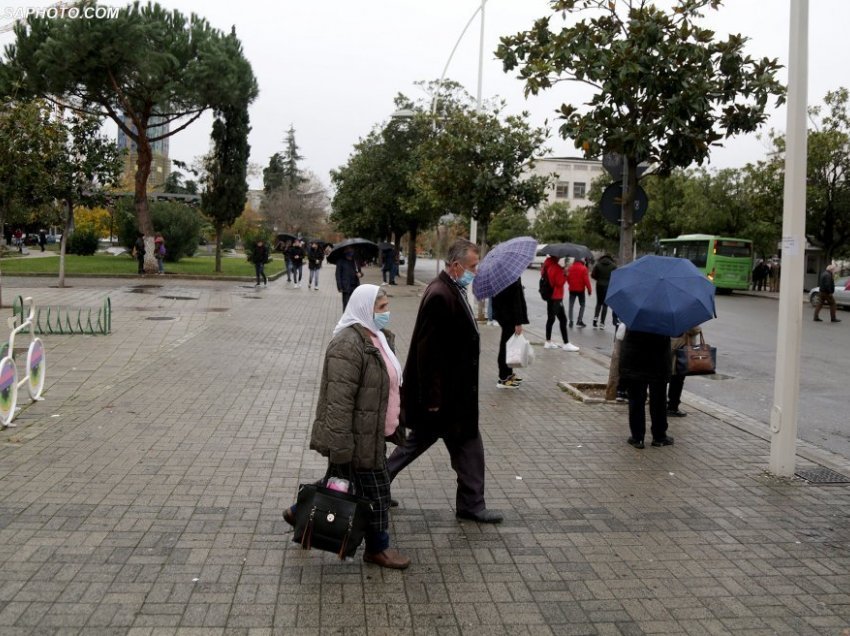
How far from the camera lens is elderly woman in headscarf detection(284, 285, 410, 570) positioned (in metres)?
4.07

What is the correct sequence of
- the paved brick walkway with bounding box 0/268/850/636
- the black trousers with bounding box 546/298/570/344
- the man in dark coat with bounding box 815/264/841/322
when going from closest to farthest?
the paved brick walkway with bounding box 0/268/850/636, the black trousers with bounding box 546/298/570/344, the man in dark coat with bounding box 815/264/841/322

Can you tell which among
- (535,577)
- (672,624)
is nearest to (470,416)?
(535,577)

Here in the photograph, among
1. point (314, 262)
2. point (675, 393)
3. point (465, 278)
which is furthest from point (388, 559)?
point (314, 262)

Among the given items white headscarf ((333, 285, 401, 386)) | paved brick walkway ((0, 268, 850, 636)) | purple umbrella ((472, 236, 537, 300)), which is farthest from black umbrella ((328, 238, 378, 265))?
white headscarf ((333, 285, 401, 386))

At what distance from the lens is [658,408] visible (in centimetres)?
718

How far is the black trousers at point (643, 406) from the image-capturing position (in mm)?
7043

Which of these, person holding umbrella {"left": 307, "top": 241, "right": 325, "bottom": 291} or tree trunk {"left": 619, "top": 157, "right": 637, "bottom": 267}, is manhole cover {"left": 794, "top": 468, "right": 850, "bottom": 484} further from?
person holding umbrella {"left": 307, "top": 241, "right": 325, "bottom": 291}

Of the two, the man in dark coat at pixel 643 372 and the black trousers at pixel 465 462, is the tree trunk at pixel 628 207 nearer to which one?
the man in dark coat at pixel 643 372

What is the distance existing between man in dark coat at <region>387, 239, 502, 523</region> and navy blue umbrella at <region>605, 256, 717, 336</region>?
7.49 feet

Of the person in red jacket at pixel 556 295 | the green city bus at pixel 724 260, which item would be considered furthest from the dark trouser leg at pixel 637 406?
the green city bus at pixel 724 260

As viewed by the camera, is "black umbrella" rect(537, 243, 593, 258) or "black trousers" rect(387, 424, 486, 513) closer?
"black trousers" rect(387, 424, 486, 513)

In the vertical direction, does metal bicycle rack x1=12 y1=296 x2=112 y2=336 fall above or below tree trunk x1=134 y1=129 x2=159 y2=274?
below

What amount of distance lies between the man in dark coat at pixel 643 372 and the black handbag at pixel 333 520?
11.6 feet

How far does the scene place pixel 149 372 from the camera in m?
10.2
